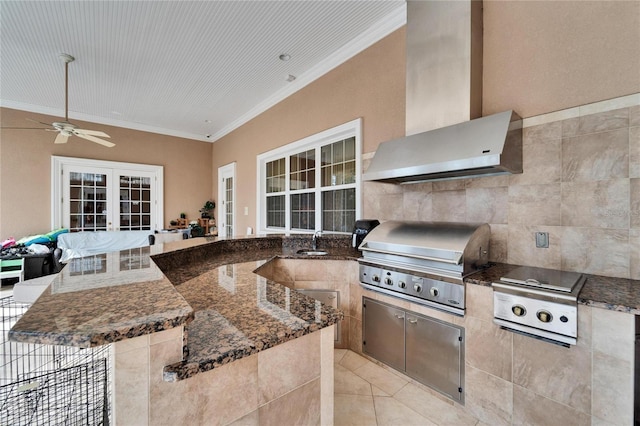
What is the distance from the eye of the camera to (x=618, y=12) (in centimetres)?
154

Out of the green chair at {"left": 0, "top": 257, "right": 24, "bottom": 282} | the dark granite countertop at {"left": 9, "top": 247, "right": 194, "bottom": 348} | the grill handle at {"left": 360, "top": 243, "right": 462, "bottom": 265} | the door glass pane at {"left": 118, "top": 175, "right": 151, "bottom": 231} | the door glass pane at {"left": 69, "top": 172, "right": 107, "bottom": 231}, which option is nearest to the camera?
the dark granite countertop at {"left": 9, "top": 247, "right": 194, "bottom": 348}

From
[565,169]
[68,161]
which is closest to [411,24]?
[565,169]

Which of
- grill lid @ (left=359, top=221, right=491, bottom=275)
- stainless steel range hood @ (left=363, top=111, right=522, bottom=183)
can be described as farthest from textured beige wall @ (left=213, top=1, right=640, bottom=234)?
grill lid @ (left=359, top=221, right=491, bottom=275)

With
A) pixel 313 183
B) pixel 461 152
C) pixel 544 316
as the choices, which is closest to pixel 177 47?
pixel 313 183

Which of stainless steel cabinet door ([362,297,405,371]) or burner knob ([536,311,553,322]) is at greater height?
burner knob ([536,311,553,322])

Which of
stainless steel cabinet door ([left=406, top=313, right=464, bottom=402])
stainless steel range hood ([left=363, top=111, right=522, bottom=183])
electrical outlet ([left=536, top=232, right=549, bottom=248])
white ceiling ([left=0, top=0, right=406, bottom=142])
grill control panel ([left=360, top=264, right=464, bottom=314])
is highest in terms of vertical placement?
white ceiling ([left=0, top=0, right=406, bottom=142])

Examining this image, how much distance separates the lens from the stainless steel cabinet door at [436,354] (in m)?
1.71

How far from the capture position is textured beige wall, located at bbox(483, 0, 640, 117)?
1.54 m

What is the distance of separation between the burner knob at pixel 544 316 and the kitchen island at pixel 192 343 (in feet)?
3.67

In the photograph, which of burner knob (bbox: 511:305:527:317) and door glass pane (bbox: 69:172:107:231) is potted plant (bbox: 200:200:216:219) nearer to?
door glass pane (bbox: 69:172:107:231)

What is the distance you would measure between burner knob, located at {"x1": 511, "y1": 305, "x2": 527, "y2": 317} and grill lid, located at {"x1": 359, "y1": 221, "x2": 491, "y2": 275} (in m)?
0.30

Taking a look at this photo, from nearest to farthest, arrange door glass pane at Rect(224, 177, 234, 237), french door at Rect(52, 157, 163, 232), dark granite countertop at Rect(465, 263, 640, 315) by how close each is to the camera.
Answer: dark granite countertop at Rect(465, 263, 640, 315)
french door at Rect(52, 157, 163, 232)
door glass pane at Rect(224, 177, 234, 237)

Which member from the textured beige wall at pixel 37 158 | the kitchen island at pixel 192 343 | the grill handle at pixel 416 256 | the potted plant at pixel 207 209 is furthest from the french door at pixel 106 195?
the grill handle at pixel 416 256

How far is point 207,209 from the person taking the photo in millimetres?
6629
